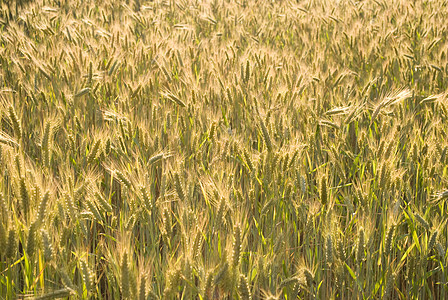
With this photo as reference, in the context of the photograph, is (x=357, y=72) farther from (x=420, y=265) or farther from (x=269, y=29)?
(x=420, y=265)

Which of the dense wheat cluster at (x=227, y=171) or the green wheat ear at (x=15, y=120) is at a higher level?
the green wheat ear at (x=15, y=120)

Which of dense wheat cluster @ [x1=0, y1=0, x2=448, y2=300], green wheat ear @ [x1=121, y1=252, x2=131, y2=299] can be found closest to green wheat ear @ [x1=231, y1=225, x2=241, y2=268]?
dense wheat cluster @ [x1=0, y1=0, x2=448, y2=300]

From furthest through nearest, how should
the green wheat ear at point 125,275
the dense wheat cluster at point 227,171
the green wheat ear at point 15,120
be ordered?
the green wheat ear at point 15,120 → the dense wheat cluster at point 227,171 → the green wheat ear at point 125,275

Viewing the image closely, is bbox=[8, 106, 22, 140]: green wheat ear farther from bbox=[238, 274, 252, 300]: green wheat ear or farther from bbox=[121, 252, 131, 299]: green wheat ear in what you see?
bbox=[238, 274, 252, 300]: green wheat ear

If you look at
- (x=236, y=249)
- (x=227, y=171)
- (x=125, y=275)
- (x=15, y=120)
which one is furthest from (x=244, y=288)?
(x=15, y=120)

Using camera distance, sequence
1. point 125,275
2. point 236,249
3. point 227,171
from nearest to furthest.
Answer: point 125,275 < point 236,249 < point 227,171

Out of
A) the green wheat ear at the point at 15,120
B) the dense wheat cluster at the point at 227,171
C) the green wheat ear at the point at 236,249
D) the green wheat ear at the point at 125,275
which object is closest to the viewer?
the green wheat ear at the point at 125,275

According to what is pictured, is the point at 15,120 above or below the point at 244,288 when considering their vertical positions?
above

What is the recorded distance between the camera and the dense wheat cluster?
1313 millimetres

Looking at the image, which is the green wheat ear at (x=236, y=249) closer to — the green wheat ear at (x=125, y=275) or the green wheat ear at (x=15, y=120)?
the green wheat ear at (x=125, y=275)

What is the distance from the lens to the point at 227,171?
68.1 inches

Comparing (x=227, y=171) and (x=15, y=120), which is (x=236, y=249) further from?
(x=15, y=120)

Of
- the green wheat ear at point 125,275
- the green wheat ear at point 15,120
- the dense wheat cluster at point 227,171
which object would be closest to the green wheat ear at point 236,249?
the dense wheat cluster at point 227,171

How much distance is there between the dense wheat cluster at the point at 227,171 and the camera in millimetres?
1313
